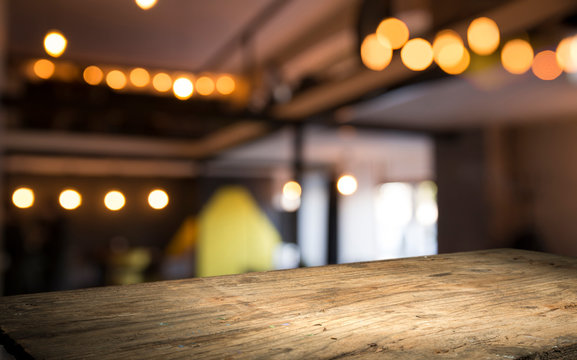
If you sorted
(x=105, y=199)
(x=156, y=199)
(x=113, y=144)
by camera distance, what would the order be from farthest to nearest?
(x=113, y=144)
(x=156, y=199)
(x=105, y=199)

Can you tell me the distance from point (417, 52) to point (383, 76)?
4.07 feet

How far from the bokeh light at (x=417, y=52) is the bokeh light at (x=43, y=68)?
247 inches

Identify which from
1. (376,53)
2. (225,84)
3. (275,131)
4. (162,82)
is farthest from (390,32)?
(162,82)

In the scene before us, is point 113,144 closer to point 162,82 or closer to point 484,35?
point 162,82

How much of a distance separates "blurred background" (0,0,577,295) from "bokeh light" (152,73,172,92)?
0.04 meters

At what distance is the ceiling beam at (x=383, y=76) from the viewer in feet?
9.48

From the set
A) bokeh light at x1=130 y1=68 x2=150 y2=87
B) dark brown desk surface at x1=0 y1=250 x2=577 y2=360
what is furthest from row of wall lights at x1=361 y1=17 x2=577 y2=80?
bokeh light at x1=130 y1=68 x2=150 y2=87

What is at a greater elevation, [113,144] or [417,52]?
[113,144]

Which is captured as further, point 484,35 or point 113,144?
point 113,144

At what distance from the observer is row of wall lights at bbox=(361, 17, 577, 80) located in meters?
2.95

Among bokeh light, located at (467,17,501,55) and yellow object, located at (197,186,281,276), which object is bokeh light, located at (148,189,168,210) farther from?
bokeh light, located at (467,17,501,55)

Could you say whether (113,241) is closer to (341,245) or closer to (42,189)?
(42,189)

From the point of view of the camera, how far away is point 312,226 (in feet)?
40.5

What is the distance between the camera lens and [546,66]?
389 cm
